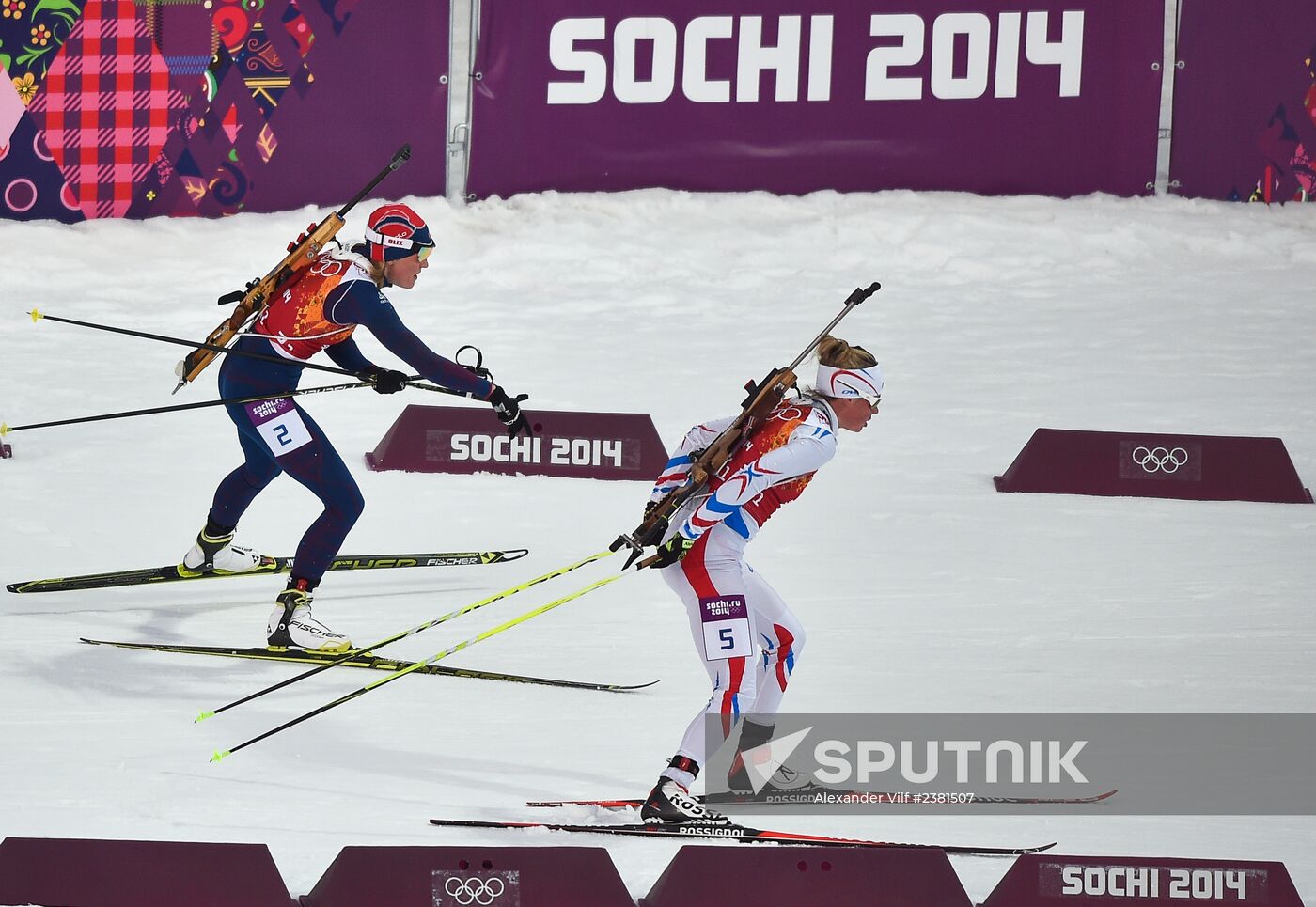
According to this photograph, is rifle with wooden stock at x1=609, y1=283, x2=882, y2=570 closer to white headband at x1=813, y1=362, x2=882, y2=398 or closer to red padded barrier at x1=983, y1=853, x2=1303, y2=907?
white headband at x1=813, y1=362, x2=882, y2=398

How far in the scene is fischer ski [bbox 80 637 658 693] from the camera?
Result: 22.0 ft

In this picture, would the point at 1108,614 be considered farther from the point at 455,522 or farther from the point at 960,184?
the point at 960,184

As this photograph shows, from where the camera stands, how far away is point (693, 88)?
13.2m

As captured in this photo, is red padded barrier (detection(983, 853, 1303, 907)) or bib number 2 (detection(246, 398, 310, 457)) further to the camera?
bib number 2 (detection(246, 398, 310, 457))

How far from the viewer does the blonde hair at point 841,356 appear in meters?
5.57

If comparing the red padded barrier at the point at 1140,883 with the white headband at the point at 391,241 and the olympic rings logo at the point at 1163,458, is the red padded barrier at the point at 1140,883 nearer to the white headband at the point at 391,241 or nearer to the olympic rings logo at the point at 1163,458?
the white headband at the point at 391,241

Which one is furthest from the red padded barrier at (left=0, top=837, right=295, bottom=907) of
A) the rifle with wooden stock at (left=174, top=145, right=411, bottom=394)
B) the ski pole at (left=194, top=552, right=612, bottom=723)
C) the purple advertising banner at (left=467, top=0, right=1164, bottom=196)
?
the purple advertising banner at (left=467, top=0, right=1164, bottom=196)

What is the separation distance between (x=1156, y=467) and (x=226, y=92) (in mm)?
7215


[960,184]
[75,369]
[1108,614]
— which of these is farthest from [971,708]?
[960,184]

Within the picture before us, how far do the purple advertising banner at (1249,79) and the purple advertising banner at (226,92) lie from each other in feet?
16.5

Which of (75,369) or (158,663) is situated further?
(75,369)

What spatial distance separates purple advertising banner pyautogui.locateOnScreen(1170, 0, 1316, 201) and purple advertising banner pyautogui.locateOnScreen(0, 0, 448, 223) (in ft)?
16.5

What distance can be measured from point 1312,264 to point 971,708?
7220 mm

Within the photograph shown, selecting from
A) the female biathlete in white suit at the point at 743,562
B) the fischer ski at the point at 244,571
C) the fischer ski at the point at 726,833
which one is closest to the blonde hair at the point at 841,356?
the female biathlete in white suit at the point at 743,562
